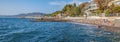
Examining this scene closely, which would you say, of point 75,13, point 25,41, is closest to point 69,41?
point 25,41

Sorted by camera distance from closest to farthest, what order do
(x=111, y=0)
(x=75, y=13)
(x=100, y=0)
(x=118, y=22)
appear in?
1. (x=118, y=22)
2. (x=100, y=0)
3. (x=111, y=0)
4. (x=75, y=13)

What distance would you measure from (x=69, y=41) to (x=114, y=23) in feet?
93.2

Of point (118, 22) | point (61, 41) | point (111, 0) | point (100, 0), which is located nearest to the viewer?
point (61, 41)

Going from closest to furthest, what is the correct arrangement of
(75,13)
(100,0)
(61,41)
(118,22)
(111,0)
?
(61,41), (118,22), (100,0), (111,0), (75,13)

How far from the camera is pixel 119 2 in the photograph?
346 feet

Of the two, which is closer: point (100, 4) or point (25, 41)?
point (25, 41)

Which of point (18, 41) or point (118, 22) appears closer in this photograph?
point (18, 41)

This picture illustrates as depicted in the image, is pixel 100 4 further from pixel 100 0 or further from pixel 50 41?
pixel 50 41

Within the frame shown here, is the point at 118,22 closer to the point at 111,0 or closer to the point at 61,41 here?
the point at 61,41

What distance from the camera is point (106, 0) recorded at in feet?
352

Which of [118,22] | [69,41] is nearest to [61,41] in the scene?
[69,41]

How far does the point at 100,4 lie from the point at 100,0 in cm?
203

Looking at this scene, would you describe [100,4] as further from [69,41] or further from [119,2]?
[69,41]

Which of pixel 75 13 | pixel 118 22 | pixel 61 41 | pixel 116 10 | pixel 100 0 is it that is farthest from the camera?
pixel 75 13
